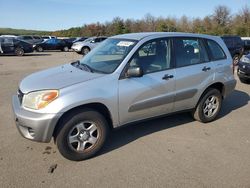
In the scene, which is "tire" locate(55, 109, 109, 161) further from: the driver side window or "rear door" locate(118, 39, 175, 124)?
the driver side window

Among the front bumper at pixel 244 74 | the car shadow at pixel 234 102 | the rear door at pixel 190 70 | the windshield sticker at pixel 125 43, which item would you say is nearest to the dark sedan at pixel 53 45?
the front bumper at pixel 244 74

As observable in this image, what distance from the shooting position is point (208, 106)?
546 centimetres

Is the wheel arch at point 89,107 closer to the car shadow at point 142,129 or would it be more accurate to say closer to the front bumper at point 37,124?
the front bumper at point 37,124

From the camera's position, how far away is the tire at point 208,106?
17.4 ft

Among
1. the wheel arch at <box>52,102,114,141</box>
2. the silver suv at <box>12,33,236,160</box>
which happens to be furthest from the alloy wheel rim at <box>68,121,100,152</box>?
the wheel arch at <box>52,102,114,141</box>

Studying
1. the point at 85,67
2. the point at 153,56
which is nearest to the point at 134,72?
the point at 153,56

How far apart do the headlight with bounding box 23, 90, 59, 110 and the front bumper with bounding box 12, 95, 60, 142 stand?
10 centimetres

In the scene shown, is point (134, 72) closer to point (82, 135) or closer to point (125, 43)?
point (125, 43)

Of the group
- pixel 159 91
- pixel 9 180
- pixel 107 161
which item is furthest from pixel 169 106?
pixel 9 180

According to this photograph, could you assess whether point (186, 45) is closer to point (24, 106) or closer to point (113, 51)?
point (113, 51)

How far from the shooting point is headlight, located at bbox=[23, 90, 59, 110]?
358 cm

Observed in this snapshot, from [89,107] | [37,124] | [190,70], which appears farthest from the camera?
[190,70]

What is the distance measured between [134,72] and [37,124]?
60.3 inches

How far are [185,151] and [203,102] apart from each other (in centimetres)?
143
